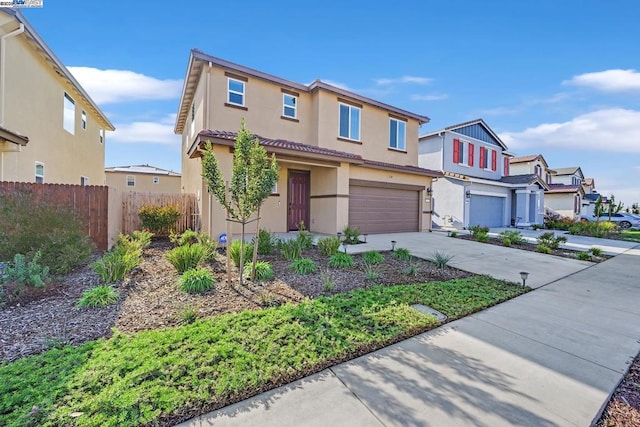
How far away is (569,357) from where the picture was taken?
3.32 m

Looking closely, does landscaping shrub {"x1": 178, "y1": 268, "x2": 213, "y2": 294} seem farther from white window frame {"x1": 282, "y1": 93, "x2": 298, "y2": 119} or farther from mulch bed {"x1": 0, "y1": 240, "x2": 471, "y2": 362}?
white window frame {"x1": 282, "y1": 93, "x2": 298, "y2": 119}

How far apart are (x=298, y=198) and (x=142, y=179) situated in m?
20.7

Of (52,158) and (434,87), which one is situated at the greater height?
(434,87)

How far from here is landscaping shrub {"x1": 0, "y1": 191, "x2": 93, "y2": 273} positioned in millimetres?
5617

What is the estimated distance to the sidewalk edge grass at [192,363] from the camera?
2279mm

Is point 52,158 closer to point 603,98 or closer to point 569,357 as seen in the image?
point 569,357

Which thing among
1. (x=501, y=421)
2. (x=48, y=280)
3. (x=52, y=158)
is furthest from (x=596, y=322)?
(x=52, y=158)

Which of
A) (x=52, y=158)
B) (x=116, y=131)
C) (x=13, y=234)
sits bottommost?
(x=13, y=234)

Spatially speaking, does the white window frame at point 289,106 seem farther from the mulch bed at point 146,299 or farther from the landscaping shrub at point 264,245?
the mulch bed at point 146,299

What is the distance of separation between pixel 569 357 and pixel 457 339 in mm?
1183

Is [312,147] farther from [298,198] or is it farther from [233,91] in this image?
[233,91]

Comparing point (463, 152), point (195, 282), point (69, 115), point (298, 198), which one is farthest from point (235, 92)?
point (463, 152)

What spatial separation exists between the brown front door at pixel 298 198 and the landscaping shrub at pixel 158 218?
4.60 meters

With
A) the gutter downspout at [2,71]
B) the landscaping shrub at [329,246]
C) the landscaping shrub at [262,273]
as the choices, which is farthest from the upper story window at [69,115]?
the landscaping shrub at [329,246]
